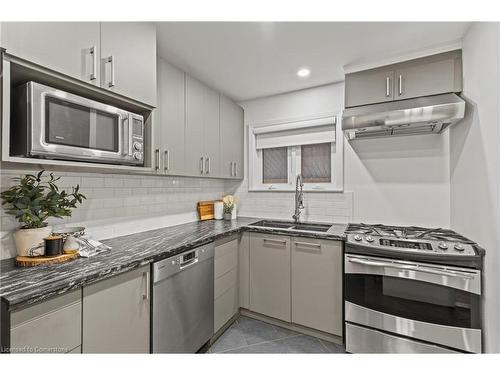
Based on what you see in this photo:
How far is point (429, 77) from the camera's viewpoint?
1939mm

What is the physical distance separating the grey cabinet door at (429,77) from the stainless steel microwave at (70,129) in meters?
2.09

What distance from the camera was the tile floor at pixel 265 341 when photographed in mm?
1931

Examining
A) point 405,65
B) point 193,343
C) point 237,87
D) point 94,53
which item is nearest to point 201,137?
point 237,87

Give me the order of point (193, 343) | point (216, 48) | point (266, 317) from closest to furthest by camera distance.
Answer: point (193, 343)
point (216, 48)
point (266, 317)

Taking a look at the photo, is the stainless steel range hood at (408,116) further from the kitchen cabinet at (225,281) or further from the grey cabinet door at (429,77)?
the kitchen cabinet at (225,281)

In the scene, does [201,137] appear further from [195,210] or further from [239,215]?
[239,215]

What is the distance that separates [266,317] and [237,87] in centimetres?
241

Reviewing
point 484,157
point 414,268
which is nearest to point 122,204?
point 414,268

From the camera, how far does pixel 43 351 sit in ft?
3.10

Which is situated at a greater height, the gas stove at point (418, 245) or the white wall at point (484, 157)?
the white wall at point (484, 157)

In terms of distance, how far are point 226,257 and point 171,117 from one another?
4.25 ft

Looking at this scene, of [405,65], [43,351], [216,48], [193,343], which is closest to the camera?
[43,351]

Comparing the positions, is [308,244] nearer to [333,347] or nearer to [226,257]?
[226,257]

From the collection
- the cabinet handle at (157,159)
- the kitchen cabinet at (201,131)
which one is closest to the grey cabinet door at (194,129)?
the kitchen cabinet at (201,131)
